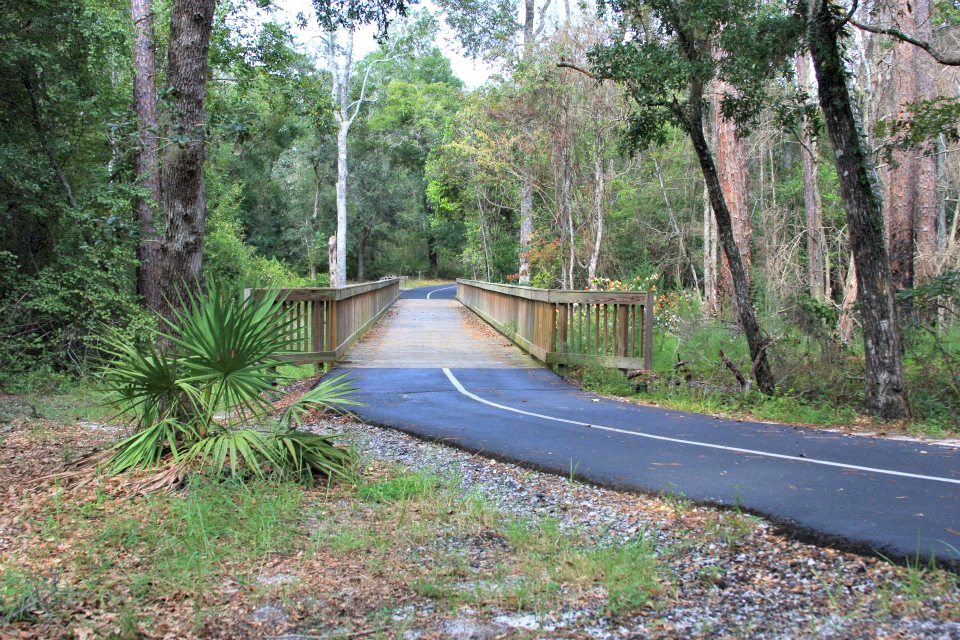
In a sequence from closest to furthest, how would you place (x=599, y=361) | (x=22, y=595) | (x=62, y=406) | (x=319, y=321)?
(x=22, y=595) < (x=62, y=406) < (x=599, y=361) < (x=319, y=321)

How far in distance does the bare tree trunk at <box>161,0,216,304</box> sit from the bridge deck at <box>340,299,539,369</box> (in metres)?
A: 6.68

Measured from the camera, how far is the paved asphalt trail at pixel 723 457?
524cm

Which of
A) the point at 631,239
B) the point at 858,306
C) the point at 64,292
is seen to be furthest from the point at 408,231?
the point at 858,306

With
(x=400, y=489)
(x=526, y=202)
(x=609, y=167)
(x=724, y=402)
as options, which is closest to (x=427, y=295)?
(x=526, y=202)

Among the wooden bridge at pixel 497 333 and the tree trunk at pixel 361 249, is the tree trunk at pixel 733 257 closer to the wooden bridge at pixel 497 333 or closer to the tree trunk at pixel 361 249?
the wooden bridge at pixel 497 333

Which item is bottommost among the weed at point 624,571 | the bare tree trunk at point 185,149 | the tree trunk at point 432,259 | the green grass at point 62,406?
the weed at point 624,571

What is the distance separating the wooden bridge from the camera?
12.7m

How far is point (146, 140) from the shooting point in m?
16.3

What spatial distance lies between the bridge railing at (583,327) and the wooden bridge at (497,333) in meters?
0.02

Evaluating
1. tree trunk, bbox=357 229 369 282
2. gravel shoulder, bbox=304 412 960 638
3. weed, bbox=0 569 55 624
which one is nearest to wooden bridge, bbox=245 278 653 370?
gravel shoulder, bbox=304 412 960 638

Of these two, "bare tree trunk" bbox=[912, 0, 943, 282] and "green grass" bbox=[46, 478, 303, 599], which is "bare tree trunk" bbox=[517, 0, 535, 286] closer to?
"bare tree trunk" bbox=[912, 0, 943, 282]

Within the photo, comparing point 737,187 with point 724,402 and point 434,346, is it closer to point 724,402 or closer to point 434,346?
point 434,346

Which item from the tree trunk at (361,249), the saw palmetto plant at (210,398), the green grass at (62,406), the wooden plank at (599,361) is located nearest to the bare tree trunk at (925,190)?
the wooden plank at (599,361)

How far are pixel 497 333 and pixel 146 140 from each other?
9851mm
